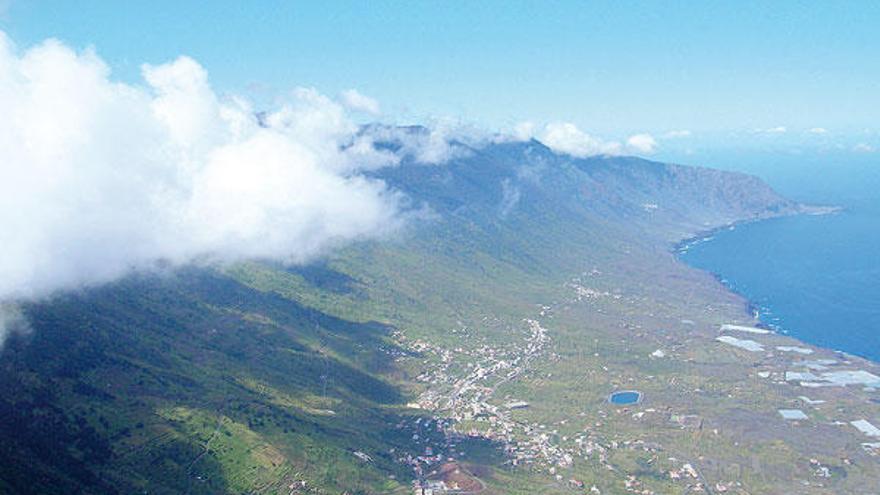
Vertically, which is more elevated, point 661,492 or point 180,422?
point 180,422

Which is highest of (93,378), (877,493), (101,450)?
(93,378)

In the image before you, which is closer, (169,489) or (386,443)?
(169,489)

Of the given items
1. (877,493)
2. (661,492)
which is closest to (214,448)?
(661,492)

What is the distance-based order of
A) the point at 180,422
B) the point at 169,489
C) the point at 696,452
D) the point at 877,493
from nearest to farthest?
1. the point at 169,489
2. the point at 877,493
3. the point at 180,422
4. the point at 696,452

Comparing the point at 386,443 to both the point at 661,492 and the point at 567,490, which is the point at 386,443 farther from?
the point at 661,492

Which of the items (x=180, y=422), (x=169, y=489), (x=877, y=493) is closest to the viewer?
(x=169, y=489)

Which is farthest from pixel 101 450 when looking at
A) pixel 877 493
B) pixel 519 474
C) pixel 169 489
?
pixel 877 493

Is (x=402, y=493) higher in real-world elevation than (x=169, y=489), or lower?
lower

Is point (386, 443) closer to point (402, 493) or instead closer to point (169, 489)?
point (402, 493)

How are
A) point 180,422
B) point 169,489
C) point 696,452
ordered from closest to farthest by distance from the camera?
point 169,489
point 180,422
point 696,452
